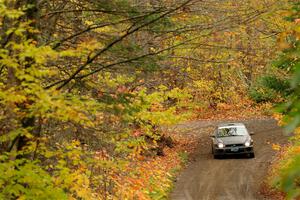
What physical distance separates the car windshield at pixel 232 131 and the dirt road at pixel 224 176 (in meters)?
1.24

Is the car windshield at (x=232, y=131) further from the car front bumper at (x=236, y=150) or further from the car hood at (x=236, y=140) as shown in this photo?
the car front bumper at (x=236, y=150)

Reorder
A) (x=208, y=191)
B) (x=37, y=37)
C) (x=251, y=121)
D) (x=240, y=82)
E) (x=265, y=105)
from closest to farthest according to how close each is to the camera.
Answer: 1. (x=37, y=37)
2. (x=208, y=191)
3. (x=251, y=121)
4. (x=265, y=105)
5. (x=240, y=82)

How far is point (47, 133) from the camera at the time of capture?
354 inches

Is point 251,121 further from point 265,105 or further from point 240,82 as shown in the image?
point 240,82

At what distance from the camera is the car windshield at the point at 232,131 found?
23.5 metres

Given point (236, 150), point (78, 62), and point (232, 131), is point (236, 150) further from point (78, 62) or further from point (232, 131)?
Answer: point (78, 62)

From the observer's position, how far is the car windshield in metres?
23.5

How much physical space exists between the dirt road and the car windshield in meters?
1.24

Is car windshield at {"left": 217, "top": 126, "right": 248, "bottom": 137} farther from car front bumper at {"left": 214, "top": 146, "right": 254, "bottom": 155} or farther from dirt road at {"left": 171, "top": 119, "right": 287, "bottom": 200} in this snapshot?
dirt road at {"left": 171, "top": 119, "right": 287, "bottom": 200}

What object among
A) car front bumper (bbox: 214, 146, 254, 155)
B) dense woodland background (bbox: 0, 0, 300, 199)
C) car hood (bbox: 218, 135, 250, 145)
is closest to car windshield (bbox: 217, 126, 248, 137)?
car hood (bbox: 218, 135, 250, 145)

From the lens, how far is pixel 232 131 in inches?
934

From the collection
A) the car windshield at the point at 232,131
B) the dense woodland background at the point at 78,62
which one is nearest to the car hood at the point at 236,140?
the car windshield at the point at 232,131

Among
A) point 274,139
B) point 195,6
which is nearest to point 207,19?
point 195,6

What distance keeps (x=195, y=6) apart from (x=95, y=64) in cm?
193
